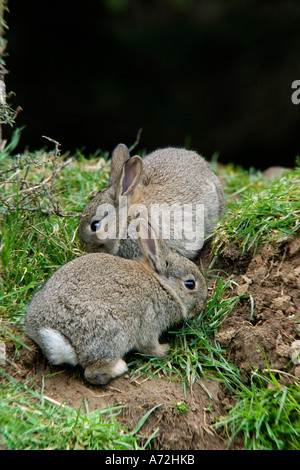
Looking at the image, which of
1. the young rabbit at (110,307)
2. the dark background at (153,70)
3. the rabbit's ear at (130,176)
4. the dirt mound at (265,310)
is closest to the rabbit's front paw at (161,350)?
the young rabbit at (110,307)

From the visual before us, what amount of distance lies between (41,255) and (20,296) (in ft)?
1.66

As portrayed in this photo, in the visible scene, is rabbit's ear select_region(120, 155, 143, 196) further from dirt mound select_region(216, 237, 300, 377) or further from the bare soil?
the bare soil

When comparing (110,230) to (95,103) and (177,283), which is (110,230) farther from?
(95,103)

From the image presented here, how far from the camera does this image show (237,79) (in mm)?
10281

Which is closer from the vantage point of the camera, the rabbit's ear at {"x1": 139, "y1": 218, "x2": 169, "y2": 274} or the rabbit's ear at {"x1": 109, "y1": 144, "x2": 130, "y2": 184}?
the rabbit's ear at {"x1": 139, "y1": 218, "x2": 169, "y2": 274}

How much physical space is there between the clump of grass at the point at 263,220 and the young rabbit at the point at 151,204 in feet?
0.77

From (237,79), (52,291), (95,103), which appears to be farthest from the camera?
(237,79)

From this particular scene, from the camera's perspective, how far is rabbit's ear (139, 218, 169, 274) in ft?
14.7

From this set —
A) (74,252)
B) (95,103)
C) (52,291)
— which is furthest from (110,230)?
(95,103)

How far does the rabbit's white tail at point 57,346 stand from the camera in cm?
375

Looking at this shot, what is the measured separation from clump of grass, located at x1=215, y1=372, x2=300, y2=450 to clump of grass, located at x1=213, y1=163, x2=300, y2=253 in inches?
54.6

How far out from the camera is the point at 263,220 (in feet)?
15.4

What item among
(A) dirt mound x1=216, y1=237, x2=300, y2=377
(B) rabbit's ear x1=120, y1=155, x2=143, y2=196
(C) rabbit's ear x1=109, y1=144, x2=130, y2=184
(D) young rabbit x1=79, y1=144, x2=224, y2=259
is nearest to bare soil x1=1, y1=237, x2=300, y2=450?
(A) dirt mound x1=216, y1=237, x2=300, y2=377
